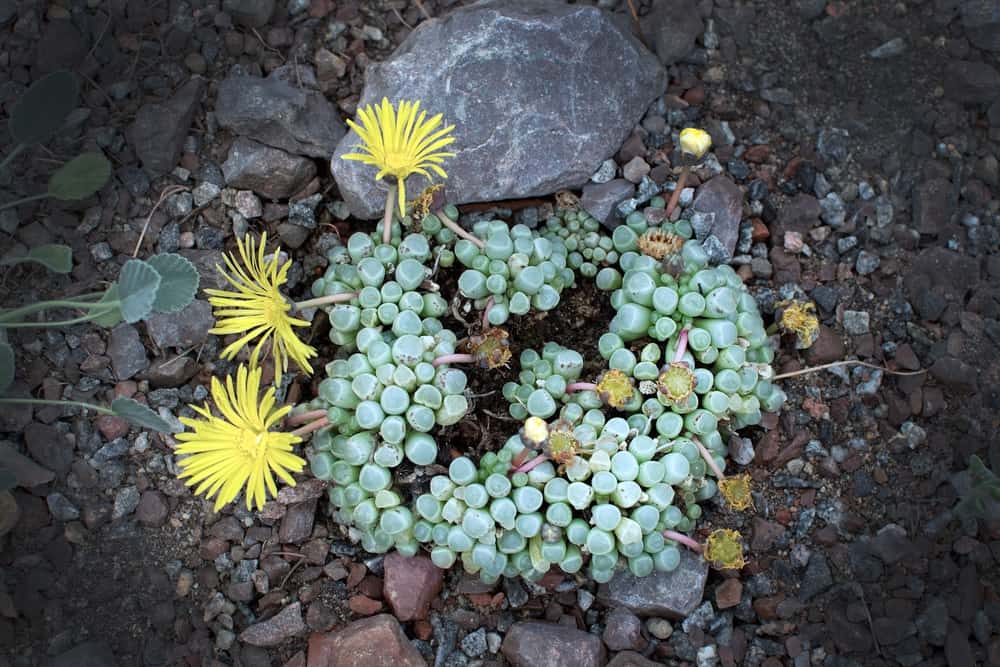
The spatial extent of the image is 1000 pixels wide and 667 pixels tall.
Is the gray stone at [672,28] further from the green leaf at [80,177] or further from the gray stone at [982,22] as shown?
the green leaf at [80,177]

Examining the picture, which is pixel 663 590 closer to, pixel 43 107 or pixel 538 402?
pixel 538 402

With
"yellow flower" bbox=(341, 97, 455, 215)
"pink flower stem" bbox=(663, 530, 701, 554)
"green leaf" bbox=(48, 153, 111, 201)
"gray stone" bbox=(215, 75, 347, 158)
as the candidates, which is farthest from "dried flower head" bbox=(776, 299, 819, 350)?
"green leaf" bbox=(48, 153, 111, 201)

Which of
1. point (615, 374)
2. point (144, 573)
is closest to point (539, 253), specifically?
point (615, 374)

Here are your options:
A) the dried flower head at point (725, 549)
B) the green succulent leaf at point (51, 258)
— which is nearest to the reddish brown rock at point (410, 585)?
the dried flower head at point (725, 549)

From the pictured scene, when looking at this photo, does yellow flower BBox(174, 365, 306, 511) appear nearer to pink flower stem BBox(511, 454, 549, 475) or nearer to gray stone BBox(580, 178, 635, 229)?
pink flower stem BBox(511, 454, 549, 475)

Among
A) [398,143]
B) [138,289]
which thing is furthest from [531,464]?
[138,289]

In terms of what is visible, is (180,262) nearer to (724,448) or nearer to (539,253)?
(539,253)
